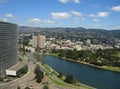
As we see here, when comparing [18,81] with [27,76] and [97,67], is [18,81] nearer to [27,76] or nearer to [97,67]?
[27,76]

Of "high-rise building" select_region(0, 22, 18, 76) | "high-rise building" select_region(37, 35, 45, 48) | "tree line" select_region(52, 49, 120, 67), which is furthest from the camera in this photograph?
"high-rise building" select_region(37, 35, 45, 48)

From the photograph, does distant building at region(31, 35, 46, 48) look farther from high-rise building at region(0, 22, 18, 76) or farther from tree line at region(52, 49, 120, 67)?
high-rise building at region(0, 22, 18, 76)

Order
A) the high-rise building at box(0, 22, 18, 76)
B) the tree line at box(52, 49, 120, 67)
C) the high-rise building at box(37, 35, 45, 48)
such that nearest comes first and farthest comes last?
1. the high-rise building at box(0, 22, 18, 76)
2. the tree line at box(52, 49, 120, 67)
3. the high-rise building at box(37, 35, 45, 48)

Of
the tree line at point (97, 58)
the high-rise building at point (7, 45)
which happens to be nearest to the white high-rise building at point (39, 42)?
the tree line at point (97, 58)

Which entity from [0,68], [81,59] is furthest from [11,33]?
[81,59]

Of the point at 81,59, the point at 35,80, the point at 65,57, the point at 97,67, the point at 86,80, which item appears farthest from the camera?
the point at 65,57

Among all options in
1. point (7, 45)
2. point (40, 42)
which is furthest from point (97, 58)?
point (40, 42)

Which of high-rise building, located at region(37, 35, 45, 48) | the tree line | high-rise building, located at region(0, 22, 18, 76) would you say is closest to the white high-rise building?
high-rise building, located at region(37, 35, 45, 48)

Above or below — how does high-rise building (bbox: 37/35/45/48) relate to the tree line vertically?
above

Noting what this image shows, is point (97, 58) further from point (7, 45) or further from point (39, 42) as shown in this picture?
point (39, 42)
